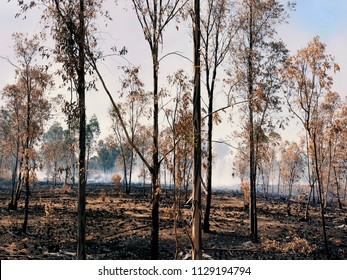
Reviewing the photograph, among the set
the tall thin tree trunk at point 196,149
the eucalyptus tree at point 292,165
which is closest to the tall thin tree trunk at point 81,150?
the tall thin tree trunk at point 196,149

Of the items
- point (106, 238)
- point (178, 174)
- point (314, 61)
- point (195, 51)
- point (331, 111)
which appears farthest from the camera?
point (331, 111)

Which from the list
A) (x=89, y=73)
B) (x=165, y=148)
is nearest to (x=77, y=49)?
(x=89, y=73)

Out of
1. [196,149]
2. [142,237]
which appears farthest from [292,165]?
[196,149]

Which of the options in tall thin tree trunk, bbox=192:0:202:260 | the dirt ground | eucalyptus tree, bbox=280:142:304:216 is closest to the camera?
tall thin tree trunk, bbox=192:0:202:260

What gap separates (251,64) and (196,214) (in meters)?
19.8

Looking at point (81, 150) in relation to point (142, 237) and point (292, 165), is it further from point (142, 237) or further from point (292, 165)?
point (292, 165)

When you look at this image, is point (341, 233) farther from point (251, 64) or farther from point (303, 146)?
point (303, 146)

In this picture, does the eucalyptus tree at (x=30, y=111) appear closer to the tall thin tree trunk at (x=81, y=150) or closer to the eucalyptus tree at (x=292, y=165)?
the tall thin tree trunk at (x=81, y=150)

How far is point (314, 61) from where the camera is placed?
18.5 metres

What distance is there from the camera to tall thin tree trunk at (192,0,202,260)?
4465 mm

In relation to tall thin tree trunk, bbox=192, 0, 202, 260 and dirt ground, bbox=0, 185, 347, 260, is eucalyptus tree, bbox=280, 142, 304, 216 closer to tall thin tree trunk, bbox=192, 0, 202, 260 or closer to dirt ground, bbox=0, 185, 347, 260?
dirt ground, bbox=0, 185, 347, 260

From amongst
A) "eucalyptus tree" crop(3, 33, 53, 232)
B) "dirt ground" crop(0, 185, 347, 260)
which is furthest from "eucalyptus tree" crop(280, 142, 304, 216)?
"eucalyptus tree" crop(3, 33, 53, 232)

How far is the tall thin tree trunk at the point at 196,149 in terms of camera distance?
4.46 m

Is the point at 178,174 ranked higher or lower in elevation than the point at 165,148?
lower
